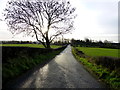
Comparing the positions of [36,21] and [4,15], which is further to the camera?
[36,21]

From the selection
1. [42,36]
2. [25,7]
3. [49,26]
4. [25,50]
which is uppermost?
[25,7]

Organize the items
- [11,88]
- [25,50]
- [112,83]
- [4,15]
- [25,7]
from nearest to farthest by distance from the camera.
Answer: [11,88] → [112,83] → [25,50] → [4,15] → [25,7]

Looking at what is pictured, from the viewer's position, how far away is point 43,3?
23.8 m

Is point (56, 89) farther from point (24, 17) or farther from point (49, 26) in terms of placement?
point (49, 26)

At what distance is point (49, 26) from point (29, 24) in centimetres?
453

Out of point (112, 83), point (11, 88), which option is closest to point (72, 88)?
point (112, 83)

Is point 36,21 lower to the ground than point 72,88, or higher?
higher

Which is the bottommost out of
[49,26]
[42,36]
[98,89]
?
[98,89]

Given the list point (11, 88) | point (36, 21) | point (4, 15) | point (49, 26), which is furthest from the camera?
point (49, 26)

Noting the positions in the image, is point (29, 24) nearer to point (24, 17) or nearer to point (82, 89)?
point (24, 17)

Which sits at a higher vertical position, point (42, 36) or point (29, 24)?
point (29, 24)

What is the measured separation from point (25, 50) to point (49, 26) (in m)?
15.9

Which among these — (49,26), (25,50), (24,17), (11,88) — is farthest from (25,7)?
(11,88)

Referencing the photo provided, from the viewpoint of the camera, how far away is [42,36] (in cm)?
2623
